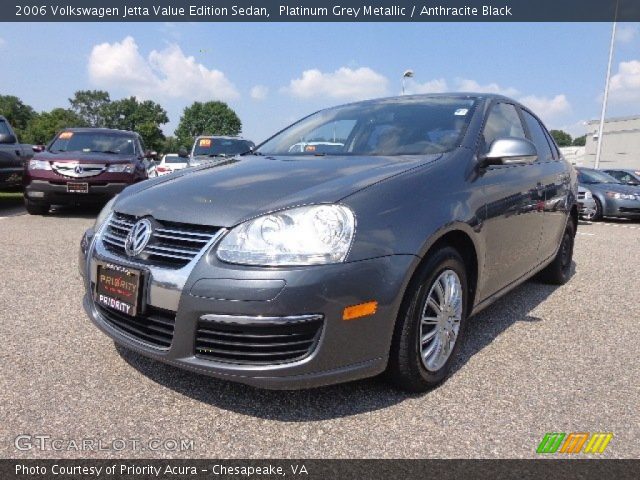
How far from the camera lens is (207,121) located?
91.3 m

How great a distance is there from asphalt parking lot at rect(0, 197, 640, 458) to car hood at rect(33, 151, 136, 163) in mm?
4971

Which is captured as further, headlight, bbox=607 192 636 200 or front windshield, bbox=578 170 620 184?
front windshield, bbox=578 170 620 184

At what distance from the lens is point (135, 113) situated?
97062 millimetres

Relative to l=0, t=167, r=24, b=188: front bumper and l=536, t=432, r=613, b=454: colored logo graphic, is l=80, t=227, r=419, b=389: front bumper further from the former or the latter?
l=0, t=167, r=24, b=188: front bumper

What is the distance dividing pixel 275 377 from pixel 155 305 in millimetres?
564

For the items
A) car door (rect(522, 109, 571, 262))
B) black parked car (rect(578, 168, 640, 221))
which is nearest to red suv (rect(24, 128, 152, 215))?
car door (rect(522, 109, 571, 262))

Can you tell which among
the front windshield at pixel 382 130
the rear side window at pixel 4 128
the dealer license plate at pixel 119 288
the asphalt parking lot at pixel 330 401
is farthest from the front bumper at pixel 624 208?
the rear side window at pixel 4 128

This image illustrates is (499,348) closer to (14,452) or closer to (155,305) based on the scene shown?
(155,305)

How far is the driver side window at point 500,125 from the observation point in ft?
9.54

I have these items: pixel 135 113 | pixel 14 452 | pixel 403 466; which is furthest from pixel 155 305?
pixel 135 113

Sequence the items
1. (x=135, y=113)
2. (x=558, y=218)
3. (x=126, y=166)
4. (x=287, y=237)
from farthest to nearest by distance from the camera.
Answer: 1. (x=135, y=113)
2. (x=126, y=166)
3. (x=558, y=218)
4. (x=287, y=237)

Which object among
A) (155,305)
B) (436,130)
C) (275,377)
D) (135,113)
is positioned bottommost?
(275,377)

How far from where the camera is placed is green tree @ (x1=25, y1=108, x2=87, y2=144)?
3226 inches

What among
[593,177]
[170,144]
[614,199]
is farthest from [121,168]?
[170,144]
